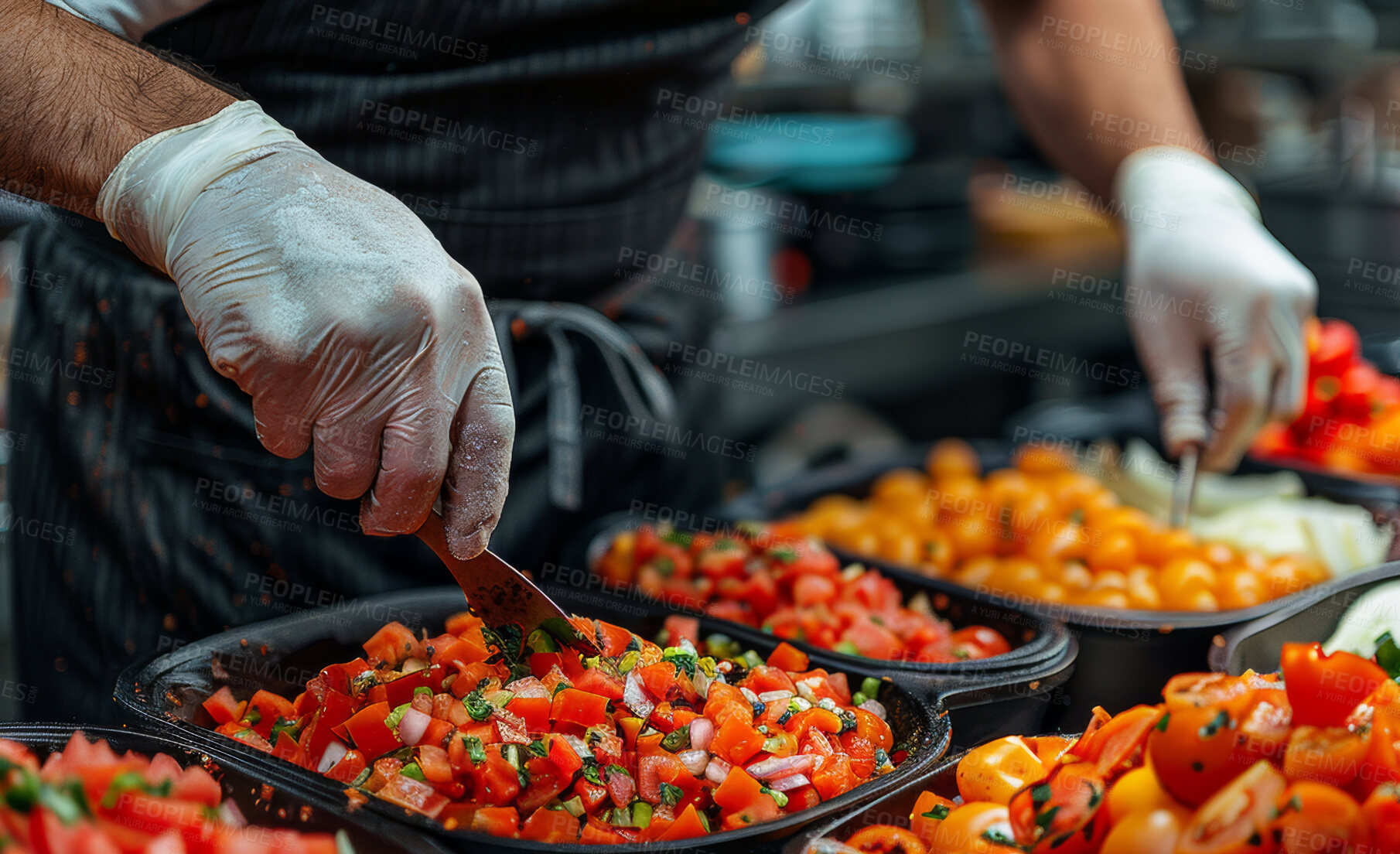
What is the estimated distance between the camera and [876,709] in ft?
4.04

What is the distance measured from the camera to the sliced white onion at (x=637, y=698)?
1099 mm

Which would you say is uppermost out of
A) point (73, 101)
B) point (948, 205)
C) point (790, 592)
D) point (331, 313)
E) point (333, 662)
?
point (73, 101)

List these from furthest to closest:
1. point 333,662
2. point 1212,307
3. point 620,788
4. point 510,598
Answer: point 1212,307
point 333,662
point 510,598
point 620,788

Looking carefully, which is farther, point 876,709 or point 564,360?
point 564,360

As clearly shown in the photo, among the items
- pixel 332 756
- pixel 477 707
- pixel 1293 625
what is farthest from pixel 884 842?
pixel 1293 625

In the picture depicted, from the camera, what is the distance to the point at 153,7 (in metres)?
1.25

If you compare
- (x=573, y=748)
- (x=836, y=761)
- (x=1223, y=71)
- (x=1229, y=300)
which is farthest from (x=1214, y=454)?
(x=1223, y=71)

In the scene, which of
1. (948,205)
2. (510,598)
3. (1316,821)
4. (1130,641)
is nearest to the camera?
(1316,821)

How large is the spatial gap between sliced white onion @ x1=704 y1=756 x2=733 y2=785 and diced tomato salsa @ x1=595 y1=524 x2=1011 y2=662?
389 millimetres

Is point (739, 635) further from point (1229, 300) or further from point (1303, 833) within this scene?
point (1229, 300)

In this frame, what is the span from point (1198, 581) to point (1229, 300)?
23.1 inches

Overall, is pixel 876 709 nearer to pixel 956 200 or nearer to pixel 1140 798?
pixel 1140 798

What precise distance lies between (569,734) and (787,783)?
8.5 inches

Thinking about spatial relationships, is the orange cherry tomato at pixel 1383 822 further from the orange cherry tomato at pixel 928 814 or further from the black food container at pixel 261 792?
the black food container at pixel 261 792
